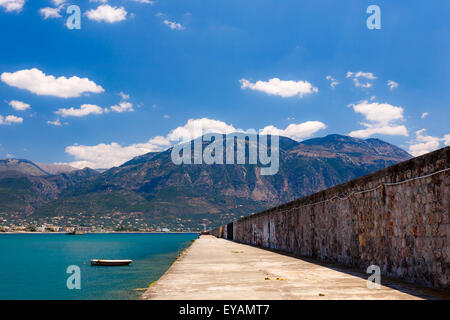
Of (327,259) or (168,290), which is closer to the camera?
(168,290)

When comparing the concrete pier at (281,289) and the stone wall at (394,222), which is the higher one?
the stone wall at (394,222)

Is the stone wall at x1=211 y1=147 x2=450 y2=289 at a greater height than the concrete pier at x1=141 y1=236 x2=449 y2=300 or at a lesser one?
greater

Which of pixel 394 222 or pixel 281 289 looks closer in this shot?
pixel 281 289

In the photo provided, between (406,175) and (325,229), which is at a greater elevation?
(406,175)

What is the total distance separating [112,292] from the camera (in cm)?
2848

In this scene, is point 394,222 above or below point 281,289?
above

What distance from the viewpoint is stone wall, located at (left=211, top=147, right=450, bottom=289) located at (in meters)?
7.15

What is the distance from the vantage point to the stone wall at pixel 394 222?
23.5 ft

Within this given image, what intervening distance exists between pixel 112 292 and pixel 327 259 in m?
20.2

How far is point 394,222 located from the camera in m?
8.74

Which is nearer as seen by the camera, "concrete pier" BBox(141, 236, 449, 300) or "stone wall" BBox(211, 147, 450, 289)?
"concrete pier" BBox(141, 236, 449, 300)
